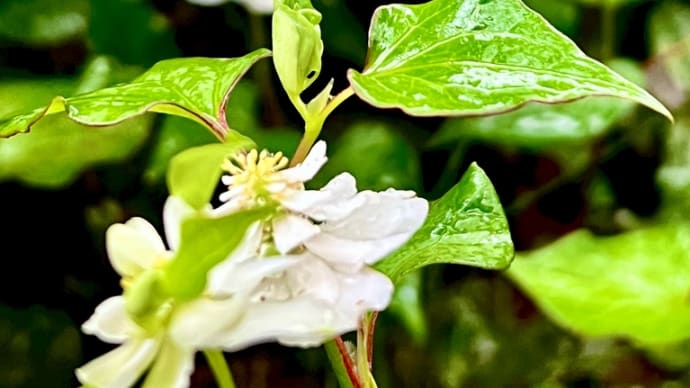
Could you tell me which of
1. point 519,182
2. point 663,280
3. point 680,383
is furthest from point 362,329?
point 519,182

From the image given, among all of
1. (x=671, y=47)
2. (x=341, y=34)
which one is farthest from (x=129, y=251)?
(x=671, y=47)

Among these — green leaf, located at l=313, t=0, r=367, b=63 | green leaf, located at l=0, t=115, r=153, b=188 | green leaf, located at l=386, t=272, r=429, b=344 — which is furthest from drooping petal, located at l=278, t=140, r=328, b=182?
green leaf, located at l=313, t=0, r=367, b=63

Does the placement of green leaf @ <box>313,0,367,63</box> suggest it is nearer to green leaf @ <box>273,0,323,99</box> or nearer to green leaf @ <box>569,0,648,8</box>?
green leaf @ <box>569,0,648,8</box>

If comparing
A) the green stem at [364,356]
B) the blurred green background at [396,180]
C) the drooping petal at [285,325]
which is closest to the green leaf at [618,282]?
the blurred green background at [396,180]

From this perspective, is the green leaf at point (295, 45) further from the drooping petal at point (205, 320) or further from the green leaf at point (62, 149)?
the green leaf at point (62, 149)

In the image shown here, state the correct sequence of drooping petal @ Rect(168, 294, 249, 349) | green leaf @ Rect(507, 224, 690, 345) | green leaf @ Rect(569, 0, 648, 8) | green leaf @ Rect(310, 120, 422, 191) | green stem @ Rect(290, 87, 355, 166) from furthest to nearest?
green leaf @ Rect(569, 0, 648, 8)
green leaf @ Rect(310, 120, 422, 191)
green leaf @ Rect(507, 224, 690, 345)
green stem @ Rect(290, 87, 355, 166)
drooping petal @ Rect(168, 294, 249, 349)

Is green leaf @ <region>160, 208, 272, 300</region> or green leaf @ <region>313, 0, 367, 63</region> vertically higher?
green leaf @ <region>160, 208, 272, 300</region>
